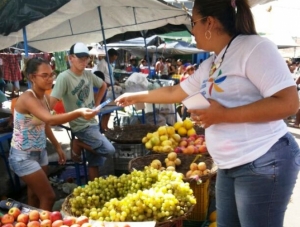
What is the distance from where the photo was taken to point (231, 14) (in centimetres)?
159

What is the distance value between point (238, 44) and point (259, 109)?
0.33m

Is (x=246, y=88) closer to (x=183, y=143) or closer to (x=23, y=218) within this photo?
(x=23, y=218)

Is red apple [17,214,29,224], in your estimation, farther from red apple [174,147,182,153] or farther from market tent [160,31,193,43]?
market tent [160,31,193,43]

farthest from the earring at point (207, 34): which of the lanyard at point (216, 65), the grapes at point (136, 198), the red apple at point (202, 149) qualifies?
the red apple at point (202, 149)

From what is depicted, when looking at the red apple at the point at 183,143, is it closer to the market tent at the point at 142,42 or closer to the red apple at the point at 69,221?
the red apple at the point at 69,221

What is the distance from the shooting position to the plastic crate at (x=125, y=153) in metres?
4.62

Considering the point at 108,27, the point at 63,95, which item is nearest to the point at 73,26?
the point at 108,27

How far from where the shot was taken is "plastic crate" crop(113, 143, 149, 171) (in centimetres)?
462

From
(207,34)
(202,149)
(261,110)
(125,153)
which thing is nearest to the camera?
(261,110)

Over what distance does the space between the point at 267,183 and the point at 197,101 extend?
495mm

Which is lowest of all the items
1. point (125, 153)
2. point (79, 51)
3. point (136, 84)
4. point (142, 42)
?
point (125, 153)

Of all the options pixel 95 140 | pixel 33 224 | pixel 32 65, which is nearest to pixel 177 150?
pixel 95 140

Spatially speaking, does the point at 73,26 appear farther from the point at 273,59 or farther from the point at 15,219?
the point at 273,59

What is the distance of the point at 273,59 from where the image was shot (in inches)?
56.1
